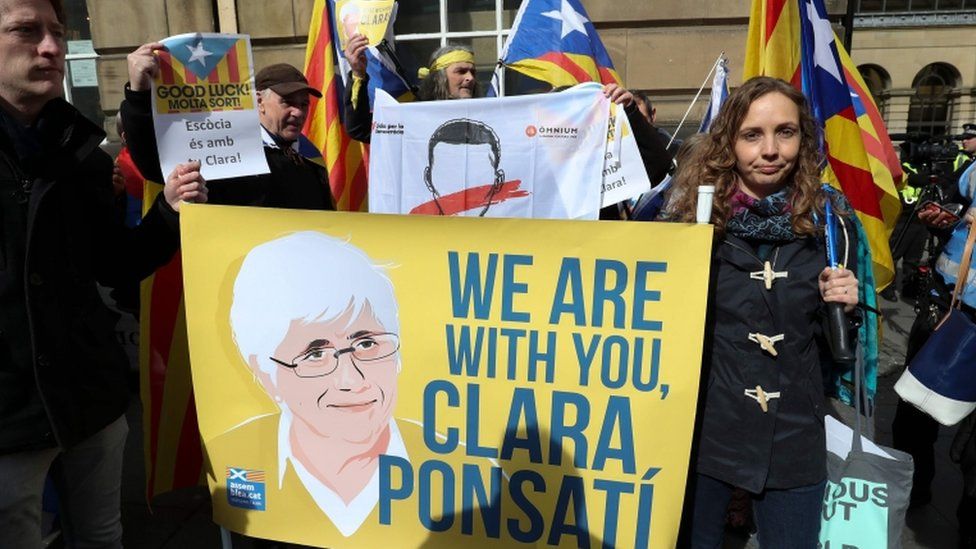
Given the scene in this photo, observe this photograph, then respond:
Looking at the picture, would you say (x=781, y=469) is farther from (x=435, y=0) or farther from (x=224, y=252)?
(x=435, y=0)

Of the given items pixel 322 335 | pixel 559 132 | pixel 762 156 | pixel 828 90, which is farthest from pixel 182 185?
pixel 828 90

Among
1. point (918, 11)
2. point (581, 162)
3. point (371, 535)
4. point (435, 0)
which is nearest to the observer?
point (371, 535)

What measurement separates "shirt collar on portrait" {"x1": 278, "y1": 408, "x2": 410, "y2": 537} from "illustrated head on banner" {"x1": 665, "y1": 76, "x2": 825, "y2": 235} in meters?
1.26

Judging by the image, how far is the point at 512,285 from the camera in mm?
1833

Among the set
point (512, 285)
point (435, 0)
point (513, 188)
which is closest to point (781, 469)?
point (512, 285)

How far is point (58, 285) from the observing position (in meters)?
1.77

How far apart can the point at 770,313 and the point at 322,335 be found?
1.27 meters

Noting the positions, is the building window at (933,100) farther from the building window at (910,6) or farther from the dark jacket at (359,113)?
the dark jacket at (359,113)

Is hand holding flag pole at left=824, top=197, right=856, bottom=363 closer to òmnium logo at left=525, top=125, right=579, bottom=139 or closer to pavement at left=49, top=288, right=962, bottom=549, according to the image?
òmnium logo at left=525, top=125, right=579, bottom=139

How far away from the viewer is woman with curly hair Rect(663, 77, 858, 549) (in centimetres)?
177

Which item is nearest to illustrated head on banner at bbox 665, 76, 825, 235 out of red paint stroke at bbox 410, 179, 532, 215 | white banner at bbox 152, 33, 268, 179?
red paint stroke at bbox 410, 179, 532, 215

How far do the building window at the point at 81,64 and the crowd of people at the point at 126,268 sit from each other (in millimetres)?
7285

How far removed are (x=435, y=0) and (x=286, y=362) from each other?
6.33 m

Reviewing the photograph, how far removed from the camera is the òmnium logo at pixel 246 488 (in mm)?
2082
